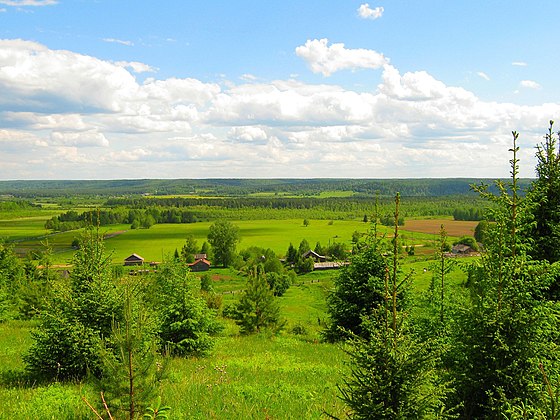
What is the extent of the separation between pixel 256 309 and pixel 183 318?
8.88m

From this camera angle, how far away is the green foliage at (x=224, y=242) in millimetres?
96062

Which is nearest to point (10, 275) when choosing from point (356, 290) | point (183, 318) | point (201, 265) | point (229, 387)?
point (183, 318)

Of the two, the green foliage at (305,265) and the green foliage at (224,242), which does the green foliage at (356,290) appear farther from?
the green foliage at (224,242)

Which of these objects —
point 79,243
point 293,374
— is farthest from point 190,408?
point 79,243

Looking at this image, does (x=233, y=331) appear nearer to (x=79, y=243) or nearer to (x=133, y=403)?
(x=79, y=243)

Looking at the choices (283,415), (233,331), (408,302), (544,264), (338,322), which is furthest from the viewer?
(233,331)

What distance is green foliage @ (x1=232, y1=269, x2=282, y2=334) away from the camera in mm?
24906

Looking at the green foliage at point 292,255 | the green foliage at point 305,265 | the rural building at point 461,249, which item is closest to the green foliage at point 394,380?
the green foliage at point 305,265

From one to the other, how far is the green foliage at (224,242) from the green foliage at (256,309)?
70.9 metres

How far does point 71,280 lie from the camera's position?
41.5 feet

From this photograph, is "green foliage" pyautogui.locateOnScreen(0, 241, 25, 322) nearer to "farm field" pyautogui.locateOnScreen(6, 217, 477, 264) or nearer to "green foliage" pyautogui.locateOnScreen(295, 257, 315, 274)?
"farm field" pyautogui.locateOnScreen(6, 217, 477, 264)

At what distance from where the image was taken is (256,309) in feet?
81.8

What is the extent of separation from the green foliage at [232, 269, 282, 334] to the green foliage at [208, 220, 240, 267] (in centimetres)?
7093

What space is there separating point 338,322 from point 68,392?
37.2ft
